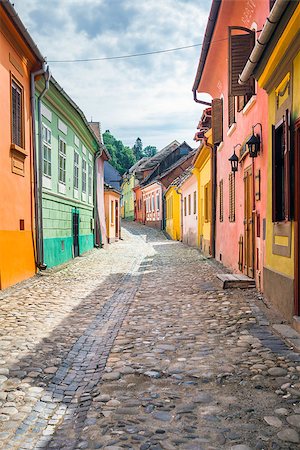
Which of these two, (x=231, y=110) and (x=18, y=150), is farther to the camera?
(x=231, y=110)

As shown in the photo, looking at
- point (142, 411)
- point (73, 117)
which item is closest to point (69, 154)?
point (73, 117)

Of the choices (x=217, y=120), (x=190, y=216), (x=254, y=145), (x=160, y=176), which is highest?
(x=160, y=176)

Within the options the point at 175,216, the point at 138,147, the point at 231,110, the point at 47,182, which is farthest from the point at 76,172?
the point at 138,147

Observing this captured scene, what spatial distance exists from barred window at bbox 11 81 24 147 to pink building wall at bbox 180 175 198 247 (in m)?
12.1

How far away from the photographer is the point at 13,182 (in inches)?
363

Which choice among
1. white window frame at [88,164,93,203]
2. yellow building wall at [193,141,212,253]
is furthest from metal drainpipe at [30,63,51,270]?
white window frame at [88,164,93,203]

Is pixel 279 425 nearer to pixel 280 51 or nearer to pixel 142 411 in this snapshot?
pixel 142 411

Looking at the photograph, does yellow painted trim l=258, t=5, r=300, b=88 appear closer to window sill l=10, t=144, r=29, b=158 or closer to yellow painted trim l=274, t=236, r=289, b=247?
yellow painted trim l=274, t=236, r=289, b=247

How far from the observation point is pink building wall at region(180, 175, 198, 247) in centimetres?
2155

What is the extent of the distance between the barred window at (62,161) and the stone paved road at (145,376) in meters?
6.92

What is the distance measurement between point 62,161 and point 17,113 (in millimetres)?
4503

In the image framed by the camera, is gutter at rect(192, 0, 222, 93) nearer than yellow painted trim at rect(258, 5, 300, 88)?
No

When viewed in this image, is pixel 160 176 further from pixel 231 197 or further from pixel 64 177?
pixel 231 197

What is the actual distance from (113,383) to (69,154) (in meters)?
12.3
